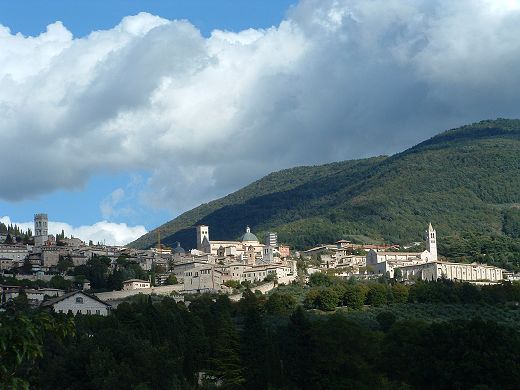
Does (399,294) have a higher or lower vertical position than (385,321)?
higher

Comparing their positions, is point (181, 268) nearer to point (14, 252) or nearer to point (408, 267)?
point (14, 252)

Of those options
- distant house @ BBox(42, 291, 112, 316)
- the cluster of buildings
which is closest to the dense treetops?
distant house @ BBox(42, 291, 112, 316)

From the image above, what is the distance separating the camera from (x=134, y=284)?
102 metres

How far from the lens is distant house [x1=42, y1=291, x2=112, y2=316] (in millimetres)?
83144

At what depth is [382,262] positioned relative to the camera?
129750 mm

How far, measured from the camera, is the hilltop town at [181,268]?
99250mm

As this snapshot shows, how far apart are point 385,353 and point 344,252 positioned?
9622 centimetres

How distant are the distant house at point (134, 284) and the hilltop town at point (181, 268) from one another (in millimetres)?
94

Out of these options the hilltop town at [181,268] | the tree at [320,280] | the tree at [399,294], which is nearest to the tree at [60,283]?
the hilltop town at [181,268]

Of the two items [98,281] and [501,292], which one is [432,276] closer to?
[501,292]

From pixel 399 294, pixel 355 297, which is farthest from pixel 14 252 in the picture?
pixel 399 294

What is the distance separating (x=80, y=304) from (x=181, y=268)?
3534 centimetres

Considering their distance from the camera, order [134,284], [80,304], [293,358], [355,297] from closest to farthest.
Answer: [293,358] < [80,304] < [355,297] < [134,284]

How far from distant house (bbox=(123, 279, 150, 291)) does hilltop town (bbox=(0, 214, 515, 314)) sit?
94 mm
